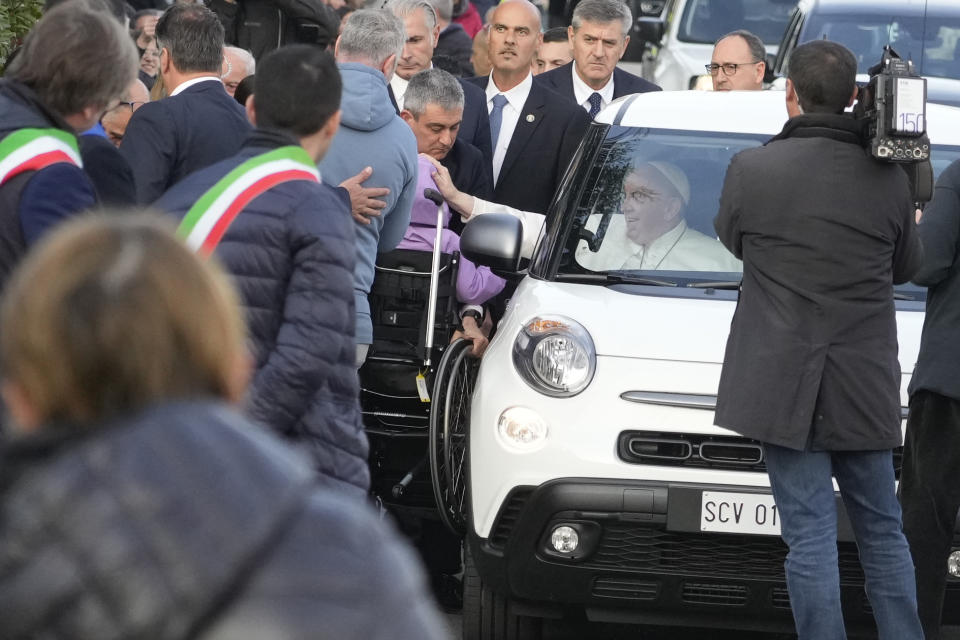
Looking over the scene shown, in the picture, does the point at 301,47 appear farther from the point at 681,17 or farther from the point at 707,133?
the point at 681,17

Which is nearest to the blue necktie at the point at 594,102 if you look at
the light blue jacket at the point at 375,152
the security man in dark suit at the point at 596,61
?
the security man in dark suit at the point at 596,61

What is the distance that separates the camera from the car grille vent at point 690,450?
502cm

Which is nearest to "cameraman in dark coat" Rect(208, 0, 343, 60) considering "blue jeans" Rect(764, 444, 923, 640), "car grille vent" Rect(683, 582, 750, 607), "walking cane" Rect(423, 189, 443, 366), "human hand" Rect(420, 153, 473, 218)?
"human hand" Rect(420, 153, 473, 218)

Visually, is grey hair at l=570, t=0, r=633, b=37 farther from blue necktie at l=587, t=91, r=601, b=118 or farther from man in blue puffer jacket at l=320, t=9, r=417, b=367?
man in blue puffer jacket at l=320, t=9, r=417, b=367

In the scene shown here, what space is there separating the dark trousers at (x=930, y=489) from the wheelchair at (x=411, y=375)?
1.61 metres

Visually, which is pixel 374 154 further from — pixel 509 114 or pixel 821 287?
pixel 509 114

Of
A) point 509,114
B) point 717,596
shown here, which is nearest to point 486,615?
point 717,596

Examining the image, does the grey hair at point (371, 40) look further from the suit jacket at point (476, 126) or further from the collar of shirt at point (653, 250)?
the suit jacket at point (476, 126)

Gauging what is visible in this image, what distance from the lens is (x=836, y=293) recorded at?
445 cm

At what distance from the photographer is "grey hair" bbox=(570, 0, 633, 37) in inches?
361

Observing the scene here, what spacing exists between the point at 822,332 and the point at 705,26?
11.2 metres

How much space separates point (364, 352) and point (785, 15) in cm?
1120

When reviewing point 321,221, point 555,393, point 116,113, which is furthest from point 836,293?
point 116,113

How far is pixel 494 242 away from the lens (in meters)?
5.63
